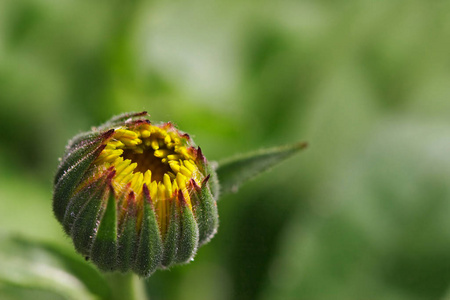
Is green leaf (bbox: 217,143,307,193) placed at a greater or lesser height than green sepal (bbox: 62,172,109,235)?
greater

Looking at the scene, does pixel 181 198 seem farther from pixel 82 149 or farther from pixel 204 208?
pixel 82 149

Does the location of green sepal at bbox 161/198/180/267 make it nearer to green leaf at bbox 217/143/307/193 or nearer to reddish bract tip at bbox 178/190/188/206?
reddish bract tip at bbox 178/190/188/206

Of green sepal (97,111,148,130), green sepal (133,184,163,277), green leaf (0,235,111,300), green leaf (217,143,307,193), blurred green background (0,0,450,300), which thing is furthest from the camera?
blurred green background (0,0,450,300)

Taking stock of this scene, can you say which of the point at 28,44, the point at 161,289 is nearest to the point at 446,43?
the point at 161,289

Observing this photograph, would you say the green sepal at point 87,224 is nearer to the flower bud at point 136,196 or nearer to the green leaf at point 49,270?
the flower bud at point 136,196

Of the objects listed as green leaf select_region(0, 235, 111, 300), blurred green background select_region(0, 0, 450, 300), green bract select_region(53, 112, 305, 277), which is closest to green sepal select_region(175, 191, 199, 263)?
green bract select_region(53, 112, 305, 277)

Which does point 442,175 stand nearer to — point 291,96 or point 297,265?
point 297,265

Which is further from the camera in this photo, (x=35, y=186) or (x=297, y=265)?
(x=35, y=186)
